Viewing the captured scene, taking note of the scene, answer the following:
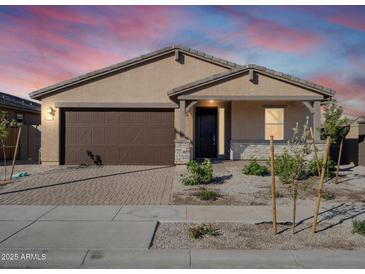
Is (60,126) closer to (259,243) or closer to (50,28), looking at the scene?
(50,28)

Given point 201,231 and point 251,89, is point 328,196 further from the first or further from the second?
point 251,89

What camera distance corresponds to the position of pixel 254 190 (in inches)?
392

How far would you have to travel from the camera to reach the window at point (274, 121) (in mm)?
16453

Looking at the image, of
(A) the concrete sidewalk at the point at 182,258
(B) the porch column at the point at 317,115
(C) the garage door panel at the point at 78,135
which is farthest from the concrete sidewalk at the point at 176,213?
(C) the garage door panel at the point at 78,135

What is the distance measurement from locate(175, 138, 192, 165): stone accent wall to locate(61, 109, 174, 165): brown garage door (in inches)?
47.5

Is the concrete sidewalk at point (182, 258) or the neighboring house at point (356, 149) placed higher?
the neighboring house at point (356, 149)

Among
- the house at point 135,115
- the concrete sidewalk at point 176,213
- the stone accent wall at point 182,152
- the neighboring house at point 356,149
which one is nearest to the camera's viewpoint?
the concrete sidewalk at point 176,213

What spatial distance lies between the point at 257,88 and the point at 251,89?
0.26 metres

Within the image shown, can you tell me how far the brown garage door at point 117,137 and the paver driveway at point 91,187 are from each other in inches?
58.4

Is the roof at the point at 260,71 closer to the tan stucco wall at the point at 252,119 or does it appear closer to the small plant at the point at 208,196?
the tan stucco wall at the point at 252,119

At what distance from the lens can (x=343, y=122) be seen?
10906 mm

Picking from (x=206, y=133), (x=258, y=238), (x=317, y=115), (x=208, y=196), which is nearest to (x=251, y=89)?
(x=317, y=115)

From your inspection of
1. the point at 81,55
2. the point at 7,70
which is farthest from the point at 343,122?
the point at 7,70

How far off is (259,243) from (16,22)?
11.7 meters
